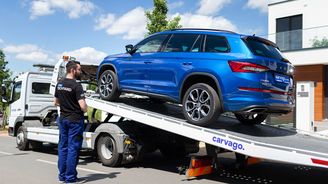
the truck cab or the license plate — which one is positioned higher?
the license plate

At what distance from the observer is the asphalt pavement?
7527 millimetres

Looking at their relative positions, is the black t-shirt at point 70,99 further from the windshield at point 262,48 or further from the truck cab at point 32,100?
the truck cab at point 32,100

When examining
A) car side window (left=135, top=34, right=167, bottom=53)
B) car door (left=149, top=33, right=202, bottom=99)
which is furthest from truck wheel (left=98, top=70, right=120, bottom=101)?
car door (left=149, top=33, right=202, bottom=99)

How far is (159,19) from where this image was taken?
60.5 ft

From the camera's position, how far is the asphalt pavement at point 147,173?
7.53 meters

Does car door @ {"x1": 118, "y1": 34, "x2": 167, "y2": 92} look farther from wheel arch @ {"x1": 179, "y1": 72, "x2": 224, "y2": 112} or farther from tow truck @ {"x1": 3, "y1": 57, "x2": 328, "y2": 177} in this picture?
wheel arch @ {"x1": 179, "y1": 72, "x2": 224, "y2": 112}

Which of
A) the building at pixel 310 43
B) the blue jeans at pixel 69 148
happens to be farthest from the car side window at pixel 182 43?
the building at pixel 310 43

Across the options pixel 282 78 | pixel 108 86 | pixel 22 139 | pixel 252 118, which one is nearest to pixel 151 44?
pixel 108 86

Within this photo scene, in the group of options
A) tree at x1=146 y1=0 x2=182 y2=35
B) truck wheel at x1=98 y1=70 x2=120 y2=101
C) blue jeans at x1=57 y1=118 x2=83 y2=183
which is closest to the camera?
blue jeans at x1=57 y1=118 x2=83 y2=183

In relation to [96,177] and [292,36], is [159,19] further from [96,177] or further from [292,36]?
[96,177]

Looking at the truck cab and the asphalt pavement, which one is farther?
the truck cab

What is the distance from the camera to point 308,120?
12859mm

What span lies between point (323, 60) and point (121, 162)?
14.7m

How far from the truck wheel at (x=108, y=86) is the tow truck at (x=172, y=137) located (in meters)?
0.17
